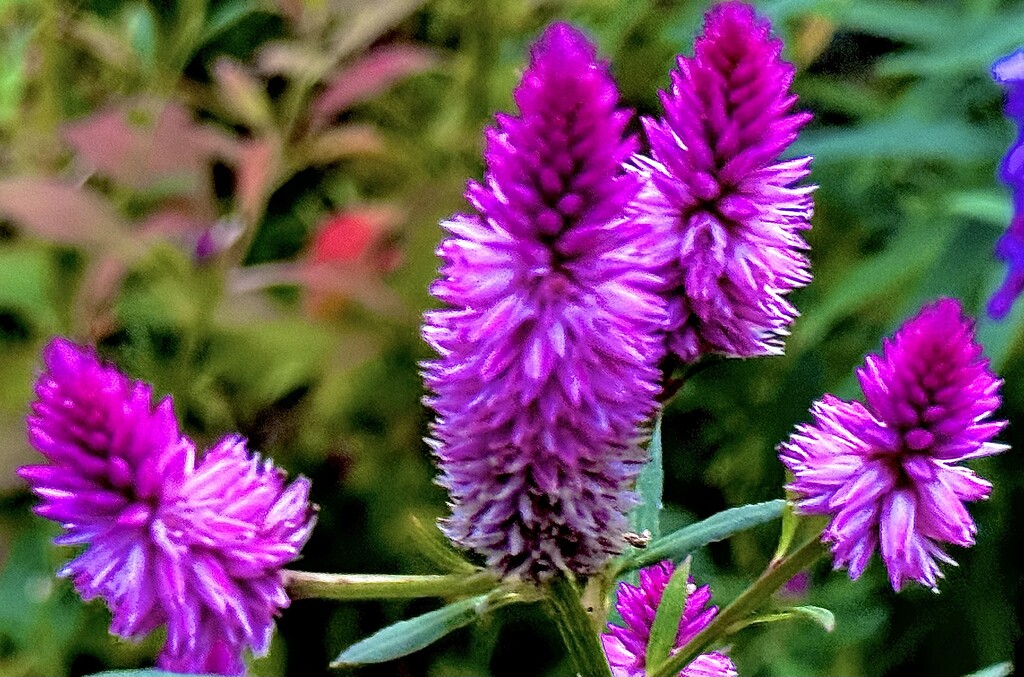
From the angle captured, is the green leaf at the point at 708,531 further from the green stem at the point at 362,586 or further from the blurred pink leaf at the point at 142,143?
the blurred pink leaf at the point at 142,143

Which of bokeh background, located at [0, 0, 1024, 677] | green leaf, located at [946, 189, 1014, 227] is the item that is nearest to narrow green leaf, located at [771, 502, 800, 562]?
bokeh background, located at [0, 0, 1024, 677]

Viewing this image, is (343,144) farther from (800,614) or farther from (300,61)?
(800,614)

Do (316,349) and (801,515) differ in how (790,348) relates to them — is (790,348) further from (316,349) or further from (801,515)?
(801,515)

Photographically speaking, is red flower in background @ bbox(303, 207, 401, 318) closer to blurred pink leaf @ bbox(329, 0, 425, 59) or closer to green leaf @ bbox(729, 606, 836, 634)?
blurred pink leaf @ bbox(329, 0, 425, 59)

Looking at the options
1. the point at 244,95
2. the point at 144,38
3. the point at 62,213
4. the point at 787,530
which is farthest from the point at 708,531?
the point at 144,38

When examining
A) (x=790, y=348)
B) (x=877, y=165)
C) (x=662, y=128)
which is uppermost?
(x=877, y=165)

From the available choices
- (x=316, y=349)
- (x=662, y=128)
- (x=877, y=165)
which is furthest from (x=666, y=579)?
(x=877, y=165)
